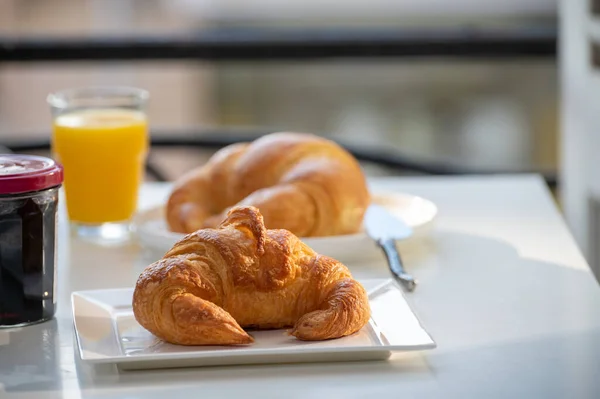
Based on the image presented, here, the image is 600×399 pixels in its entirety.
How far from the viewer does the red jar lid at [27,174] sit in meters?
0.89

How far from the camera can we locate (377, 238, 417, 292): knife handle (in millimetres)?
1025

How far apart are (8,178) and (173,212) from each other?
15.5 inches

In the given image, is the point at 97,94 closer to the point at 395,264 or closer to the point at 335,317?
the point at 395,264

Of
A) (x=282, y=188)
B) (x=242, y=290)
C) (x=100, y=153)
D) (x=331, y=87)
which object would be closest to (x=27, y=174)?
(x=242, y=290)

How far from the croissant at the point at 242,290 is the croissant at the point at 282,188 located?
1.01 feet

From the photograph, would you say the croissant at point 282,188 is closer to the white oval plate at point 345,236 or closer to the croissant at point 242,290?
the white oval plate at point 345,236

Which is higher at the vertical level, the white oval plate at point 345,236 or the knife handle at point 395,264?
the knife handle at point 395,264

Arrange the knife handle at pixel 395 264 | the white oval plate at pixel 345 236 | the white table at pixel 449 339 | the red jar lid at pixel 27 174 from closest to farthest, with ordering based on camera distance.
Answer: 1. the white table at pixel 449 339
2. the red jar lid at pixel 27 174
3. the knife handle at pixel 395 264
4. the white oval plate at pixel 345 236

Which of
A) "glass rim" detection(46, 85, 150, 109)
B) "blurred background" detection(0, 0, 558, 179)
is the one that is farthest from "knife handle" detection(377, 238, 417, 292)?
"blurred background" detection(0, 0, 558, 179)

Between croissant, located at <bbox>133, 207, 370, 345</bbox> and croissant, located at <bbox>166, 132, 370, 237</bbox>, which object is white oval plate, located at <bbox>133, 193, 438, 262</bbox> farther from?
croissant, located at <bbox>133, 207, 370, 345</bbox>

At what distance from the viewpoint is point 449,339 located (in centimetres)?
86

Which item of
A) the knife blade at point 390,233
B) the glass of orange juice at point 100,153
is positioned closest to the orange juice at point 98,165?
the glass of orange juice at point 100,153

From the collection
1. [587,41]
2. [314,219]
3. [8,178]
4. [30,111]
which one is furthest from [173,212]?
[30,111]

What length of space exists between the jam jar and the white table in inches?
0.8
